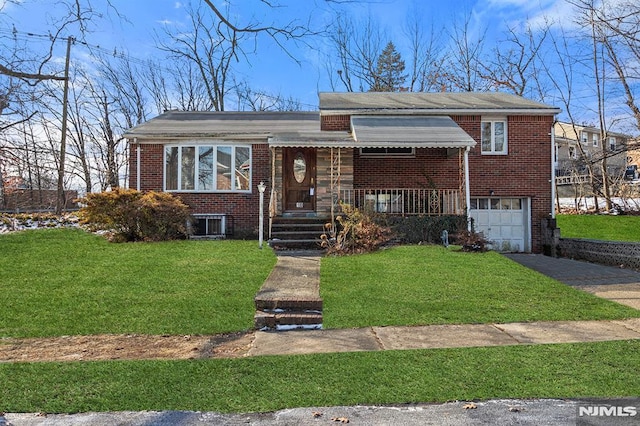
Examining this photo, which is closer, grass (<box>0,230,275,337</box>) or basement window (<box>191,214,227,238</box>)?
grass (<box>0,230,275,337</box>)

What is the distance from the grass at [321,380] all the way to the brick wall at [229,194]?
31.8 feet

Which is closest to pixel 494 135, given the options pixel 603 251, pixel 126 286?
pixel 603 251

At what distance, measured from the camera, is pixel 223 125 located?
15.1 metres

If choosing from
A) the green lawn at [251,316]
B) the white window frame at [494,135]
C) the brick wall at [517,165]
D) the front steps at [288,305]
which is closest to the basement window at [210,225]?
the green lawn at [251,316]

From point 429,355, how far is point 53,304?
562 cm

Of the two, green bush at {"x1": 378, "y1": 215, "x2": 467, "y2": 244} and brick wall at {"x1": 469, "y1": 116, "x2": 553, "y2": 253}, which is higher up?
brick wall at {"x1": 469, "y1": 116, "x2": 553, "y2": 253}

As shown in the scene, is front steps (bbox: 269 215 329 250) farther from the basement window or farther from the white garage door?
the white garage door

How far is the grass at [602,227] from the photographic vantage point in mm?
15844

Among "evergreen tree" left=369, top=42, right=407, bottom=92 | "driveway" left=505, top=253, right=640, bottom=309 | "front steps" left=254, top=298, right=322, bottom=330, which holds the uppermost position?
"evergreen tree" left=369, top=42, right=407, bottom=92

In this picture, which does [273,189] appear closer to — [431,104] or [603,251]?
[431,104]

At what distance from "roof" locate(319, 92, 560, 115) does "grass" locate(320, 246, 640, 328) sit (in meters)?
6.81

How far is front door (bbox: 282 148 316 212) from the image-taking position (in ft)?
46.2

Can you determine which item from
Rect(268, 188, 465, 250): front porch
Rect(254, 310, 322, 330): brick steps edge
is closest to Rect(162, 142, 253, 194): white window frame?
Rect(268, 188, 465, 250): front porch

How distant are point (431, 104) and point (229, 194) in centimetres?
804
